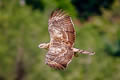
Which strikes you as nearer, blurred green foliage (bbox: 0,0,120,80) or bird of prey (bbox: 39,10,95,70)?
bird of prey (bbox: 39,10,95,70)

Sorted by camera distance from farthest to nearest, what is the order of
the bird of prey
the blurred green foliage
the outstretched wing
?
the blurred green foliage, the outstretched wing, the bird of prey

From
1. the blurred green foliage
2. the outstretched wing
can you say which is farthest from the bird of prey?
the blurred green foliage

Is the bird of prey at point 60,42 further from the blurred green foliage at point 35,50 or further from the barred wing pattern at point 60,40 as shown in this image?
the blurred green foliage at point 35,50

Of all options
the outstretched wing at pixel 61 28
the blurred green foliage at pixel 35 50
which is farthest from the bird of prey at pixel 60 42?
the blurred green foliage at pixel 35 50

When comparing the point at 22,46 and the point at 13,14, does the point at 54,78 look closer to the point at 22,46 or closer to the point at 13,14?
the point at 22,46

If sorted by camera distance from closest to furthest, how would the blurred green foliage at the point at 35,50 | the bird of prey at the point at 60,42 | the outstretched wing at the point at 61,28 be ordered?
1. the bird of prey at the point at 60,42
2. the outstretched wing at the point at 61,28
3. the blurred green foliage at the point at 35,50

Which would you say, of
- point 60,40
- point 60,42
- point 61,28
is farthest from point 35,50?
point 60,42

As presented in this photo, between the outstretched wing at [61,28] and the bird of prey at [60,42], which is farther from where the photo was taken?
the outstretched wing at [61,28]

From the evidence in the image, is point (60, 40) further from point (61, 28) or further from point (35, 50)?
point (35, 50)

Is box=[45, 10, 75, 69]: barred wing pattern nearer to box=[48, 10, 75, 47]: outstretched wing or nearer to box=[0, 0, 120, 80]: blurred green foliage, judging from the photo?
box=[48, 10, 75, 47]: outstretched wing
